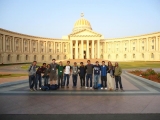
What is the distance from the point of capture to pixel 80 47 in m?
97.2

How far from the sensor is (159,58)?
82.4 m

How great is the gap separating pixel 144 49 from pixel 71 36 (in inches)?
1606

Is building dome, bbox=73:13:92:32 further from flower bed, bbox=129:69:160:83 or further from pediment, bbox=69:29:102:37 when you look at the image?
flower bed, bbox=129:69:160:83

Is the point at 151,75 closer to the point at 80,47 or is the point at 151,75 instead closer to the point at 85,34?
the point at 85,34

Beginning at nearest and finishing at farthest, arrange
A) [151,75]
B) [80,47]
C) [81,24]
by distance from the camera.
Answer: [151,75] → [80,47] → [81,24]

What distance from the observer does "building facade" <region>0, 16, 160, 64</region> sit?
78.1 meters

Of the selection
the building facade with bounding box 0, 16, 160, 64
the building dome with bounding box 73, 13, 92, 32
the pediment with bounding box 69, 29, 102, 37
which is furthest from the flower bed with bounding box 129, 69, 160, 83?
the building dome with bounding box 73, 13, 92, 32

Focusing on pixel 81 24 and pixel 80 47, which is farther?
pixel 81 24

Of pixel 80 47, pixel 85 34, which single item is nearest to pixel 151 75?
pixel 85 34

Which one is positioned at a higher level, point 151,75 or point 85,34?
point 85,34

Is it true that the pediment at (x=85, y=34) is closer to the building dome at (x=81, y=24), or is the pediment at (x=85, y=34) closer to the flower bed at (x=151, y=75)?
the building dome at (x=81, y=24)

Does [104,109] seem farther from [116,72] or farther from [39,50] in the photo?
[39,50]

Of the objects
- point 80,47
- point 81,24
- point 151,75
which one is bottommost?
point 151,75

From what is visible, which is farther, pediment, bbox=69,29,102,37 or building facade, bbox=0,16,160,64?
pediment, bbox=69,29,102,37
